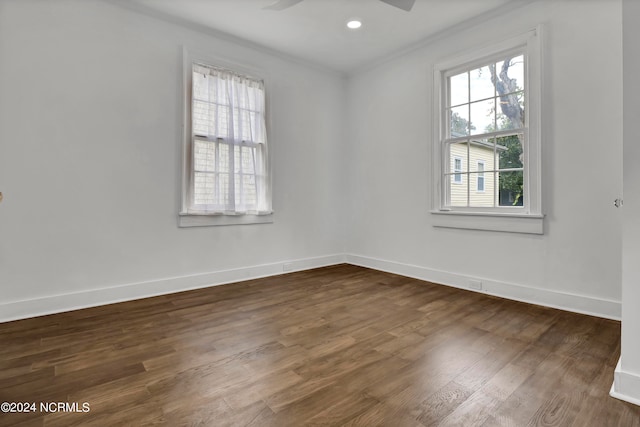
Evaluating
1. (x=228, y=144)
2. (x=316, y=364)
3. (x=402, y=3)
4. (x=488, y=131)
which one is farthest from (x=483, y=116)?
(x=316, y=364)

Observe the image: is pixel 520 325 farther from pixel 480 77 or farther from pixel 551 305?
pixel 480 77

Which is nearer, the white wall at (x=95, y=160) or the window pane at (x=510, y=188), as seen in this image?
the white wall at (x=95, y=160)

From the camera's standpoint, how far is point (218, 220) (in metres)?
3.73

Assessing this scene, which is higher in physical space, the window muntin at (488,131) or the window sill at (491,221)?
the window muntin at (488,131)

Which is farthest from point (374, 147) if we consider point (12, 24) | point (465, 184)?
point (12, 24)

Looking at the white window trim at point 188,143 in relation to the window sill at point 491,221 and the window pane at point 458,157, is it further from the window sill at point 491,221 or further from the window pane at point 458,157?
the window pane at point 458,157

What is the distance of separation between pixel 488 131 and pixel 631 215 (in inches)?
82.6

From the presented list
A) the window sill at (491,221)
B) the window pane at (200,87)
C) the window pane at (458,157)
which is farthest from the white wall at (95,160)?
the window pane at (458,157)

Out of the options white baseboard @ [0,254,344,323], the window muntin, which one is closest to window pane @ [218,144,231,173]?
white baseboard @ [0,254,344,323]

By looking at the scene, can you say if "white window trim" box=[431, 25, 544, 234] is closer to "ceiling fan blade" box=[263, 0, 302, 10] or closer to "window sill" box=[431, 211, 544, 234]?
"window sill" box=[431, 211, 544, 234]

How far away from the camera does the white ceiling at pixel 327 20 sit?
315cm

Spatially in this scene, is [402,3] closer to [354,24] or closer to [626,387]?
[354,24]

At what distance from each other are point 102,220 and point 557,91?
4335 mm

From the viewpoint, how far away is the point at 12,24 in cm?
264
